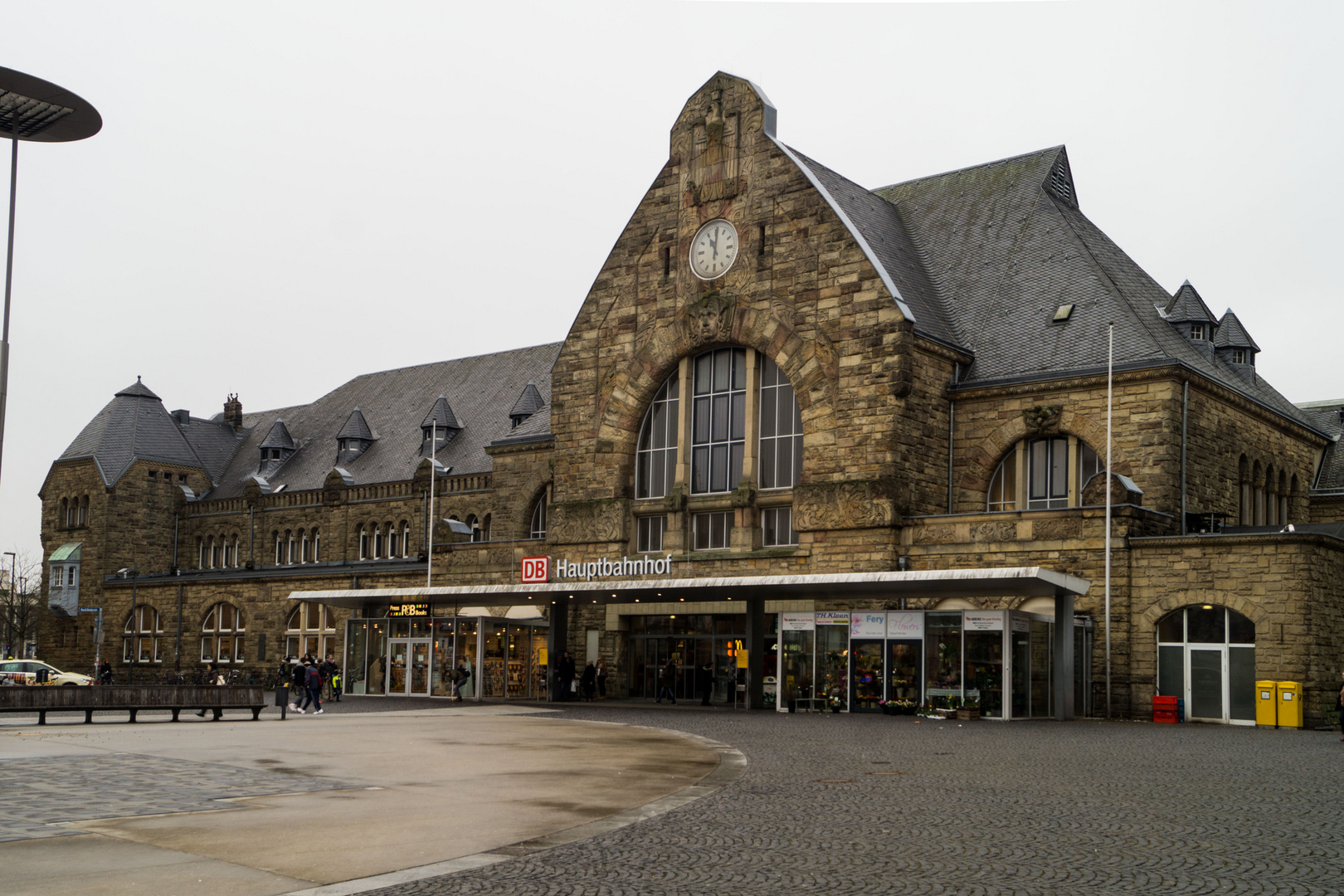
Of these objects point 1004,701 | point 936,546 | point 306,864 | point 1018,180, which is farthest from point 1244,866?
point 1018,180

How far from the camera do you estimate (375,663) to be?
4691cm

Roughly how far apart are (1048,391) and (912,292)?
581 centimetres

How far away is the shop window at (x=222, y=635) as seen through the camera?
60.4 metres

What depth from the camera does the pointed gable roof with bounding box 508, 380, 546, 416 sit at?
5506cm

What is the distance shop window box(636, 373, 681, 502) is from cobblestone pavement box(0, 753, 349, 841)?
83.3 feet

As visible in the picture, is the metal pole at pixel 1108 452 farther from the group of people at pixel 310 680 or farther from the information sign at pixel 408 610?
the information sign at pixel 408 610

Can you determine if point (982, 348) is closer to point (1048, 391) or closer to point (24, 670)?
point (1048, 391)

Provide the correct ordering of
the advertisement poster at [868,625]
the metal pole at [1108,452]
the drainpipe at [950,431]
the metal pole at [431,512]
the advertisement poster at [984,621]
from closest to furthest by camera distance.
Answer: the advertisement poster at [984,621] < the metal pole at [1108,452] < the advertisement poster at [868,625] < the drainpipe at [950,431] < the metal pole at [431,512]

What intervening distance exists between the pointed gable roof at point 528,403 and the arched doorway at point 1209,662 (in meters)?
28.8

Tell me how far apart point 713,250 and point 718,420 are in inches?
209

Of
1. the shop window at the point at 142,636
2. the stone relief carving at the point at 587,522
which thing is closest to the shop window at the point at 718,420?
the stone relief carving at the point at 587,522

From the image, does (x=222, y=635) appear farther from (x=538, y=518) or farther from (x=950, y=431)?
(x=950, y=431)

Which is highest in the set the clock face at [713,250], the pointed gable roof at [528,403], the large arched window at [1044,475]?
the clock face at [713,250]

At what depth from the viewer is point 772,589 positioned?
34.2 m
